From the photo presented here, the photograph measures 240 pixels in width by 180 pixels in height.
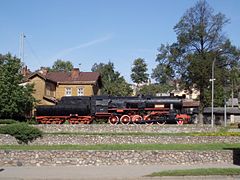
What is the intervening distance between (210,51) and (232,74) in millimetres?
4583

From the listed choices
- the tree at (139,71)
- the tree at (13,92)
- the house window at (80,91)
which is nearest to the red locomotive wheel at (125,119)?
the tree at (13,92)

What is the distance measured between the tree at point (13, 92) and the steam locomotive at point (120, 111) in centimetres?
589

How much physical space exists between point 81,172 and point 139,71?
Result: 92.9 metres

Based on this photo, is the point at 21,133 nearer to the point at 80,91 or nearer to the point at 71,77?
the point at 80,91

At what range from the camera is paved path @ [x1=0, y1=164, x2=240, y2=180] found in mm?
16625

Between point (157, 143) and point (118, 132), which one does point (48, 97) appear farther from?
point (157, 143)

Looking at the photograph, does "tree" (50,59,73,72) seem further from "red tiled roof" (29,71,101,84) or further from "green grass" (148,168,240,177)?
"green grass" (148,168,240,177)

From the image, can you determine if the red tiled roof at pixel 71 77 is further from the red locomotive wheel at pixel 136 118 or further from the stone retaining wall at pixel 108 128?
the stone retaining wall at pixel 108 128

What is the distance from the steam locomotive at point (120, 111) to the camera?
3684 centimetres

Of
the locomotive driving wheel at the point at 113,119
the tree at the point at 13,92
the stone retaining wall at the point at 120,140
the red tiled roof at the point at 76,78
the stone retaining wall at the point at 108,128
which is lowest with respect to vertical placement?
the stone retaining wall at the point at 120,140

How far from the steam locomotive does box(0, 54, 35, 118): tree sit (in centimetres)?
589

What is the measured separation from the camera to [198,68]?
2082 inches

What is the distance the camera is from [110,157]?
A: 20.4 m

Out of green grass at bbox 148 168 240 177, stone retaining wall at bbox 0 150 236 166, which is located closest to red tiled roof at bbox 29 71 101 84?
stone retaining wall at bbox 0 150 236 166
